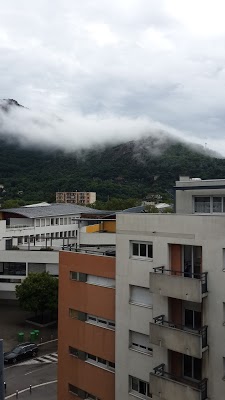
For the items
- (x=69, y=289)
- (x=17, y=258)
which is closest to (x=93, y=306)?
(x=69, y=289)

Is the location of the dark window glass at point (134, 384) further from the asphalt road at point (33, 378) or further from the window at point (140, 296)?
the asphalt road at point (33, 378)

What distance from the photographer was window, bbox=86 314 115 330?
80.4ft

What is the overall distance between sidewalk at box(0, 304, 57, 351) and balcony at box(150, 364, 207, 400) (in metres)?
30.2

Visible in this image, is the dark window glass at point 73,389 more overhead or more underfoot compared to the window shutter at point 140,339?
more underfoot

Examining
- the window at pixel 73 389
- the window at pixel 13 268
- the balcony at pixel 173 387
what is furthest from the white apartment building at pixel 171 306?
the window at pixel 13 268

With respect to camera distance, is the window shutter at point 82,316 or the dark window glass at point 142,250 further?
the window shutter at point 82,316

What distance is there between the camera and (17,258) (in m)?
63.9

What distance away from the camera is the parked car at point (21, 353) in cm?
4284

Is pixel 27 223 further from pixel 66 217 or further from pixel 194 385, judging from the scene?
pixel 194 385

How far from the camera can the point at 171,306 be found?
70.0 feet

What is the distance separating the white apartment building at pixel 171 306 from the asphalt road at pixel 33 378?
47.8ft

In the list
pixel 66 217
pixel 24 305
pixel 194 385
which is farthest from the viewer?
pixel 66 217

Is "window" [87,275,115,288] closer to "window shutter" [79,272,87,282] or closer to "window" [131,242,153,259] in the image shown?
"window shutter" [79,272,87,282]

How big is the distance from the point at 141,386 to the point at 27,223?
6271cm
